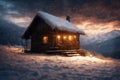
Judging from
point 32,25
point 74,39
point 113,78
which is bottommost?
point 113,78

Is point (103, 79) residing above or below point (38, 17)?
below

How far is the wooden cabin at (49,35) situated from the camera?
88.6 ft

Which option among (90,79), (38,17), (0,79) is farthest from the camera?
(38,17)

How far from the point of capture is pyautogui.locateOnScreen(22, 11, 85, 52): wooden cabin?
2699 cm

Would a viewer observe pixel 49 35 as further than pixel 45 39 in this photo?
No

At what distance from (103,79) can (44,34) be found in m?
18.9

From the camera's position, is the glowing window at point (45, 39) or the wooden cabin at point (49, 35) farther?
the glowing window at point (45, 39)

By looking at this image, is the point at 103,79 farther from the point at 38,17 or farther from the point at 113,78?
the point at 38,17

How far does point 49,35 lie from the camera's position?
2756 cm

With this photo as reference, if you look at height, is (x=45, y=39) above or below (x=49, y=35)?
below

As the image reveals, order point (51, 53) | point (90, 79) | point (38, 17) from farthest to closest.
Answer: point (38, 17)
point (51, 53)
point (90, 79)

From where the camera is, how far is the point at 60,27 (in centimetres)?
2583

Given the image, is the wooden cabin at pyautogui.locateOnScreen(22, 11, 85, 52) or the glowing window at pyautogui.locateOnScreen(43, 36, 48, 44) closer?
the wooden cabin at pyautogui.locateOnScreen(22, 11, 85, 52)

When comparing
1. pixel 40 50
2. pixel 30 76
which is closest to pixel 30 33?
pixel 40 50
